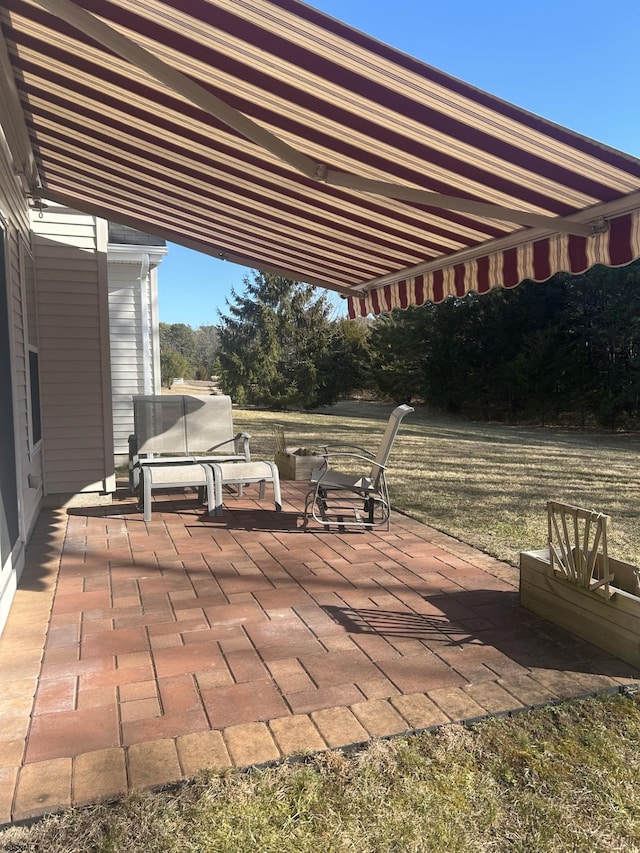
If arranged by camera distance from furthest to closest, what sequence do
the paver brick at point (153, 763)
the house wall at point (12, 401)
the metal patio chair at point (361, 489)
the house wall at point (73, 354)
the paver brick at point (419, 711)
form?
the house wall at point (73, 354), the metal patio chair at point (361, 489), the house wall at point (12, 401), the paver brick at point (419, 711), the paver brick at point (153, 763)

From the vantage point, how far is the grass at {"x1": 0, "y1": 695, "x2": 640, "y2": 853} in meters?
1.78

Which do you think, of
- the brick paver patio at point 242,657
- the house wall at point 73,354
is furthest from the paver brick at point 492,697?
the house wall at point 73,354

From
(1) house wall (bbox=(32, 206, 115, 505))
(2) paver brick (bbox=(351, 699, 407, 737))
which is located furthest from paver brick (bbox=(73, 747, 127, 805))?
(1) house wall (bbox=(32, 206, 115, 505))

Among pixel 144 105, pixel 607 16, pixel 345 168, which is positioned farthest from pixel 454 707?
pixel 607 16

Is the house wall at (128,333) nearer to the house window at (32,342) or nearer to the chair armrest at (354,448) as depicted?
the chair armrest at (354,448)

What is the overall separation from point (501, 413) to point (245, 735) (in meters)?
21.4

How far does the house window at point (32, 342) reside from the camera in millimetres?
5387

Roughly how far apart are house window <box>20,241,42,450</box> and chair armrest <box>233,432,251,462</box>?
2061 mm

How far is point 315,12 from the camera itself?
6.84 feet

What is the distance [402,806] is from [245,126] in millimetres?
2639

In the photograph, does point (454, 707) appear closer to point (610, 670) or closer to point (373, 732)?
point (373, 732)

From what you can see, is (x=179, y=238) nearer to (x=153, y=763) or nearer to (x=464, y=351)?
(x=153, y=763)

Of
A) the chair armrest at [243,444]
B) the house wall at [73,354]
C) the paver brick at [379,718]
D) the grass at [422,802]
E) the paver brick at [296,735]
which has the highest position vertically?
the house wall at [73,354]

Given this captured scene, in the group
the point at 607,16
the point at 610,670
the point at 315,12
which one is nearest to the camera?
the point at 315,12
